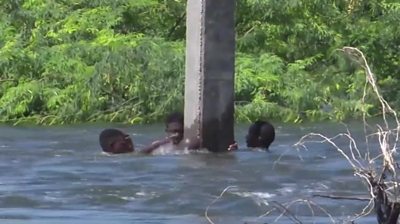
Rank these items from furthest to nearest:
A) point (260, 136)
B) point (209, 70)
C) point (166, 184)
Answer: point (260, 136)
point (209, 70)
point (166, 184)

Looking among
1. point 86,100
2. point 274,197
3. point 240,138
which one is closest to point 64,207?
point 274,197

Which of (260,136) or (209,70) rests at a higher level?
(209,70)

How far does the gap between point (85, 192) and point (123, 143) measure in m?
3.23

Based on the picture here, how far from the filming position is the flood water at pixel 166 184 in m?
10.7

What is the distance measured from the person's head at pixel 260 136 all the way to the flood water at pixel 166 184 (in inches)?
6.5

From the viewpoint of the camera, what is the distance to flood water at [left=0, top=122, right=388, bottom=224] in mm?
10727

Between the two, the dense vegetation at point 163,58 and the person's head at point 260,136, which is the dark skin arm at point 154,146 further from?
the dense vegetation at point 163,58

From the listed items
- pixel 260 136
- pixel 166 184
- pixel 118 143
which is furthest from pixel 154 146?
pixel 166 184

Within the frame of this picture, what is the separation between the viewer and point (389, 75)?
79.7 feet

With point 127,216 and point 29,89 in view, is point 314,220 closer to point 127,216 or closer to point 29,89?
point 127,216

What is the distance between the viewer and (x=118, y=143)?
15719 mm

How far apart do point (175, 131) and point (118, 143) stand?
2.23 ft

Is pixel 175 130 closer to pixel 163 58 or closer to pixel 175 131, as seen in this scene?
pixel 175 131

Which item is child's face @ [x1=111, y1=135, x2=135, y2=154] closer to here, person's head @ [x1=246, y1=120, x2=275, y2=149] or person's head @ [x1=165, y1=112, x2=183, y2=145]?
person's head @ [x1=165, y1=112, x2=183, y2=145]
